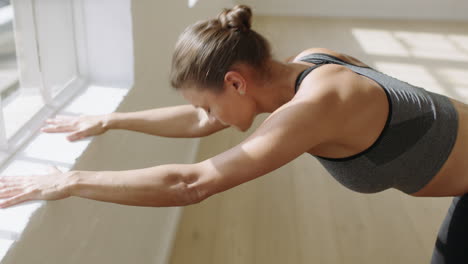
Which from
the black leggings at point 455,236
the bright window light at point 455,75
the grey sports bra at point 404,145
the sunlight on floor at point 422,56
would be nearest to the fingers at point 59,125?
the grey sports bra at point 404,145

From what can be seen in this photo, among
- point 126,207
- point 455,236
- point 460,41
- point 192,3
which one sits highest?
point 192,3

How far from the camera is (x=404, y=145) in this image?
1349 millimetres

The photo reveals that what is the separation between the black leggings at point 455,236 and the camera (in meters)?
1.43

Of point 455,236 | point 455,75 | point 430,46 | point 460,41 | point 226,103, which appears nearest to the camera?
point 226,103

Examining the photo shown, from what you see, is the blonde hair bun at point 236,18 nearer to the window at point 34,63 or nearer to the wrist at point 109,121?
the wrist at point 109,121

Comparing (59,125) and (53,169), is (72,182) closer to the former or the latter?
(53,169)

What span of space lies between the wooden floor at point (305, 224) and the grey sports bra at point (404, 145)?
91cm

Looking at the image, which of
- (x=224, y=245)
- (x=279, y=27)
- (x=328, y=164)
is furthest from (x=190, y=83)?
(x=279, y=27)

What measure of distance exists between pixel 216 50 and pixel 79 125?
468 millimetres

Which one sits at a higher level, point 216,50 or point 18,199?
point 216,50

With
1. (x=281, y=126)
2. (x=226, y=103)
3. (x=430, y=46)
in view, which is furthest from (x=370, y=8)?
(x=281, y=126)

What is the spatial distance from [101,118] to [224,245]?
3.26 feet

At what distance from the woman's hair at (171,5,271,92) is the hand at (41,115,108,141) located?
0.92 ft

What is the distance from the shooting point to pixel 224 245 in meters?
2.30
